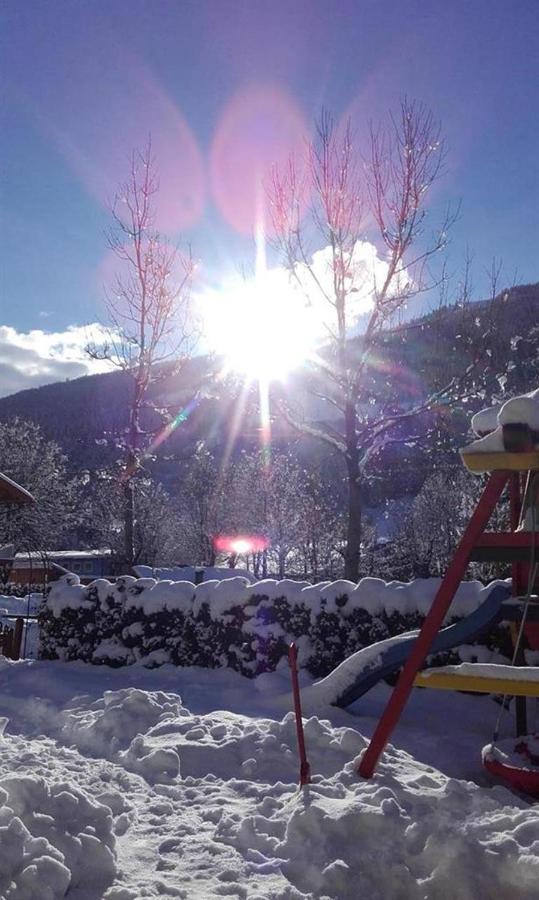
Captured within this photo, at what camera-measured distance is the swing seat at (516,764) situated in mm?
4371

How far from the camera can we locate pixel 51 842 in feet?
10.3

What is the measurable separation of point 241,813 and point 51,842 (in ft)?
4.12

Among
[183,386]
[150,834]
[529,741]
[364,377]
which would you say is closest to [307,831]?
[150,834]

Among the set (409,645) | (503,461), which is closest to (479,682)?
(503,461)

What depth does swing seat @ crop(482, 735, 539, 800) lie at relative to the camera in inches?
172

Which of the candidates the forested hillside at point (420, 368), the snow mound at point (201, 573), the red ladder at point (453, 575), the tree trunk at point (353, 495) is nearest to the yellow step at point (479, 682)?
the red ladder at point (453, 575)

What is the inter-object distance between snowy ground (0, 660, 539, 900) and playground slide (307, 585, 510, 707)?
0.26m

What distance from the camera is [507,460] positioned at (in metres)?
4.30

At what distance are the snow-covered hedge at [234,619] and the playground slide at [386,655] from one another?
1.38 m

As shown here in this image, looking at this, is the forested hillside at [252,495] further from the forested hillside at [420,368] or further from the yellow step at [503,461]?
the yellow step at [503,461]

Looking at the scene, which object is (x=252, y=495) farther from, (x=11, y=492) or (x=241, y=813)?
(x=241, y=813)

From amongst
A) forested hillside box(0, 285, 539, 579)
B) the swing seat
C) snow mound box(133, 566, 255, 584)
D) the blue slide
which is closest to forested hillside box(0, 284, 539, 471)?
forested hillside box(0, 285, 539, 579)

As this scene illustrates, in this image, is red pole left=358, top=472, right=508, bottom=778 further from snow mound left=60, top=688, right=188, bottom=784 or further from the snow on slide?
snow mound left=60, top=688, right=188, bottom=784

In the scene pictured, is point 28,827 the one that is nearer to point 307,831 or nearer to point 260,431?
point 307,831
